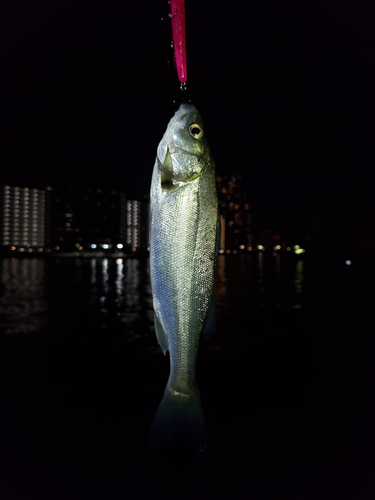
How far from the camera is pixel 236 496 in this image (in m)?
5.09

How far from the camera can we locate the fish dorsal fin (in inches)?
82.4

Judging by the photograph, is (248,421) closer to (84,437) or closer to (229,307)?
(84,437)

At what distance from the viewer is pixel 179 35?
240cm

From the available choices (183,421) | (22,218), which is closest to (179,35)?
(183,421)

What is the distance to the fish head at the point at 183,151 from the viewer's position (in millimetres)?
2111

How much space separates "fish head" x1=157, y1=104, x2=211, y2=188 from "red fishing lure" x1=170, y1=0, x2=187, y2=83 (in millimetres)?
365

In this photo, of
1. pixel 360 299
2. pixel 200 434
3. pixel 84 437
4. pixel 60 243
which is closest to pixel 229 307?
pixel 360 299

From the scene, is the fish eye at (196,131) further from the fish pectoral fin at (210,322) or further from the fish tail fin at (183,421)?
the fish tail fin at (183,421)

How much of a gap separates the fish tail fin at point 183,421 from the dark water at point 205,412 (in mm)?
3477

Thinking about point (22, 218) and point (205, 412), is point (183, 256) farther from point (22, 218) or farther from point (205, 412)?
point (22, 218)

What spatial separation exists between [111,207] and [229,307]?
4198 inches

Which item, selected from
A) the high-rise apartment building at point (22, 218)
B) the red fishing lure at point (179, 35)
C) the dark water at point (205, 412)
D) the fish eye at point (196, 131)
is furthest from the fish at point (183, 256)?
the high-rise apartment building at point (22, 218)

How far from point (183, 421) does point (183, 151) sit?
4.74ft

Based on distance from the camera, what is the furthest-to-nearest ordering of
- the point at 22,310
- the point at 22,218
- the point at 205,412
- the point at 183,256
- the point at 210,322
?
the point at 22,218 < the point at 22,310 < the point at 205,412 < the point at 210,322 < the point at 183,256
